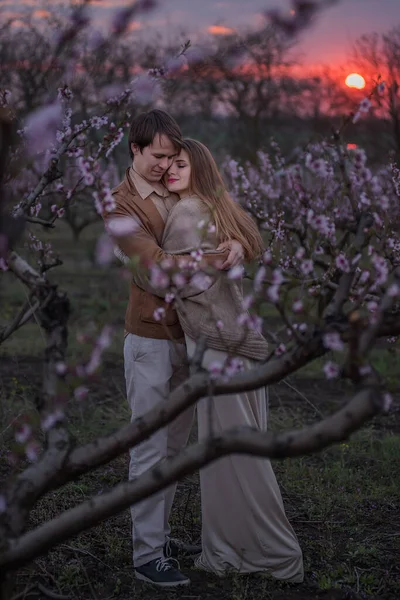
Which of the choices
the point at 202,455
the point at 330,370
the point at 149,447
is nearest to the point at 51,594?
the point at 149,447

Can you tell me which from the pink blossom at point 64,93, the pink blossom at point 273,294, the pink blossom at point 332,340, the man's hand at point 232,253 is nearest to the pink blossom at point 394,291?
the pink blossom at point 332,340

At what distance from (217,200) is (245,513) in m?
1.31

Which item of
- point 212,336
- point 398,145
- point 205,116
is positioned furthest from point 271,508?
point 205,116

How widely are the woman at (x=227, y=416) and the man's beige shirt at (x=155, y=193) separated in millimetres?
45

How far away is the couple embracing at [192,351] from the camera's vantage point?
3.26 metres

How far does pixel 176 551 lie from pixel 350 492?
1395 millimetres

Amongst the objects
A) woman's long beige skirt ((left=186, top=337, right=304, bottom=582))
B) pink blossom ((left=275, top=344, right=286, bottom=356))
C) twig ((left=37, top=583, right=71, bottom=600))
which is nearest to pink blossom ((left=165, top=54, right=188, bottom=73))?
woman's long beige skirt ((left=186, top=337, right=304, bottom=582))

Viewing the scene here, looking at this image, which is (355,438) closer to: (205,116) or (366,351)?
(366,351)

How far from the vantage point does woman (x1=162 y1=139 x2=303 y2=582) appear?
128 inches

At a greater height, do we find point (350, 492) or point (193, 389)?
point (193, 389)

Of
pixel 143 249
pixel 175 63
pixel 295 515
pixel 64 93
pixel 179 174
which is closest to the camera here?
pixel 143 249

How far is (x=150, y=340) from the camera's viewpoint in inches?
130

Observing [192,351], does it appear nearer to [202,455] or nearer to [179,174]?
[179,174]

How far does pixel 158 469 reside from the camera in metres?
2.29
